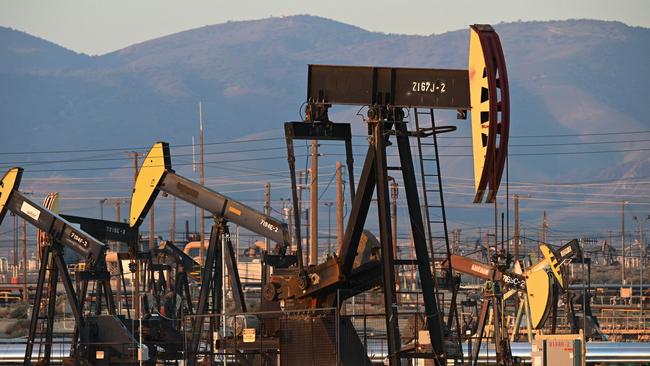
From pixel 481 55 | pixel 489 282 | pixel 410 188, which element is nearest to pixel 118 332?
pixel 489 282

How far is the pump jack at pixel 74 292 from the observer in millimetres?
33312

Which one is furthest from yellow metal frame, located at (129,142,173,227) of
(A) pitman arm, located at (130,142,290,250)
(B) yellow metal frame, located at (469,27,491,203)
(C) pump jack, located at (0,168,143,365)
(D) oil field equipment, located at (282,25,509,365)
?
(B) yellow metal frame, located at (469,27,491,203)

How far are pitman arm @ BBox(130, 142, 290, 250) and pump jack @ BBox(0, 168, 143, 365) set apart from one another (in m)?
2.08

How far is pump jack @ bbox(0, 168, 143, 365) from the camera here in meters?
33.3

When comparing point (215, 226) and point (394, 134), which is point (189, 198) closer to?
point (215, 226)

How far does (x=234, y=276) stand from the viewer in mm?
34594

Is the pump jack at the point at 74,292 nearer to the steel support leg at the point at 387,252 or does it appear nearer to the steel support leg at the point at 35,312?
the steel support leg at the point at 35,312

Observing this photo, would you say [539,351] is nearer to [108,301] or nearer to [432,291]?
[432,291]

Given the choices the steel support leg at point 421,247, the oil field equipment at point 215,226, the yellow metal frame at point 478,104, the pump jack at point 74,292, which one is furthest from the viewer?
the pump jack at point 74,292

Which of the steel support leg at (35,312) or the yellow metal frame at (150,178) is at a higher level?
the yellow metal frame at (150,178)

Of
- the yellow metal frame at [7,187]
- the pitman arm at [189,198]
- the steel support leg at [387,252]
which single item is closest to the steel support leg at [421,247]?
the steel support leg at [387,252]

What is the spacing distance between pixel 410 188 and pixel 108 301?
625 inches

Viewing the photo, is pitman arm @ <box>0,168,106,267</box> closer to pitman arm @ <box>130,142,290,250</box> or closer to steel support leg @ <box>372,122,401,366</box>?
pitman arm @ <box>130,142,290,250</box>

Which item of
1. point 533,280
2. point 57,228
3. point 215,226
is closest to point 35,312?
point 57,228
